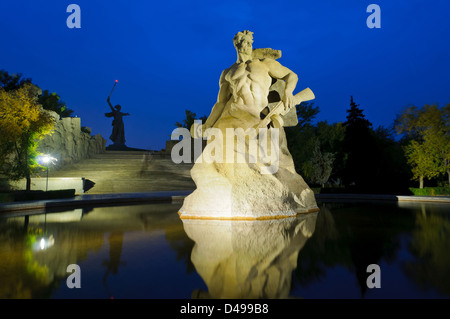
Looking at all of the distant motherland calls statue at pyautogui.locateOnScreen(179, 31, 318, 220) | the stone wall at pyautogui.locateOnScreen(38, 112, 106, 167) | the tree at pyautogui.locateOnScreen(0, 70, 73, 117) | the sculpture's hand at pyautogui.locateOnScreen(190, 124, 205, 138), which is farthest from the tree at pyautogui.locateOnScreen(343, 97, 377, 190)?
the tree at pyautogui.locateOnScreen(0, 70, 73, 117)

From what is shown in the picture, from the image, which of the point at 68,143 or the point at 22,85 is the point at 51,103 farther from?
the point at 68,143

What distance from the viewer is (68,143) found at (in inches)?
1061

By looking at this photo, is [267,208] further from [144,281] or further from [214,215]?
[144,281]

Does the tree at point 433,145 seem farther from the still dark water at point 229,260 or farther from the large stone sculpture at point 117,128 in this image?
the large stone sculpture at point 117,128

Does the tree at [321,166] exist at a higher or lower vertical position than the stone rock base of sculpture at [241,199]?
higher

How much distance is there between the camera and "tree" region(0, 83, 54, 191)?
47.7ft

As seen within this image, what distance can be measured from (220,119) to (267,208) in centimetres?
268

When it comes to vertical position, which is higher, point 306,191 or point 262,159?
point 262,159

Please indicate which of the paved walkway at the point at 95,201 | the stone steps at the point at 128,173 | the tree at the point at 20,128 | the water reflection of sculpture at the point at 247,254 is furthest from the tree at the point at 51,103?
the water reflection of sculpture at the point at 247,254

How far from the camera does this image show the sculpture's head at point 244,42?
795cm

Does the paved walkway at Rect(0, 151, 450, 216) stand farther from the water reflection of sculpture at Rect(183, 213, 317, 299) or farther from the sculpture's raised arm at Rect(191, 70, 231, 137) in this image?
the water reflection of sculpture at Rect(183, 213, 317, 299)

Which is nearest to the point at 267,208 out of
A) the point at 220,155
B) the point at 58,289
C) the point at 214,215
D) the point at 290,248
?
the point at 214,215

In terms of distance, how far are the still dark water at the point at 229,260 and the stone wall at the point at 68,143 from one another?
21.3 meters
